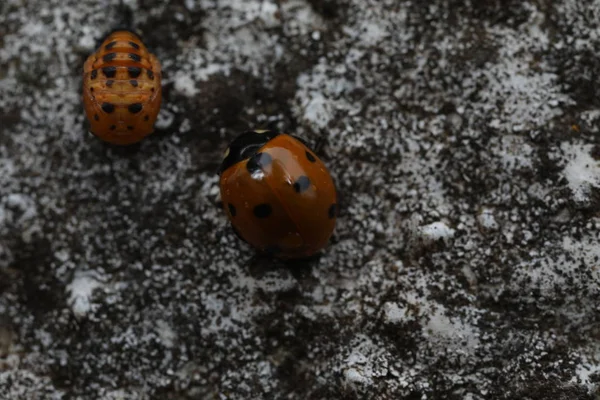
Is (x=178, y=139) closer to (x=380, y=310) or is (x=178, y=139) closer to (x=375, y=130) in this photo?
(x=375, y=130)

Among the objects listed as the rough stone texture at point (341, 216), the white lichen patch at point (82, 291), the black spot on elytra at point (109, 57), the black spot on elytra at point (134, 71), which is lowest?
the white lichen patch at point (82, 291)

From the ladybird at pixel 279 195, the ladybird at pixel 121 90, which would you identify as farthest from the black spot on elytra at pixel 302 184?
the ladybird at pixel 121 90

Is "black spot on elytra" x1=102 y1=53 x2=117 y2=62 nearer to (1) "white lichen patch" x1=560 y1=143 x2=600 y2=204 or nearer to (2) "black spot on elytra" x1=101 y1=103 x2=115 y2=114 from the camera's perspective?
(2) "black spot on elytra" x1=101 y1=103 x2=115 y2=114

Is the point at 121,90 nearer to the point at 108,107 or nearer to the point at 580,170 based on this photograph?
the point at 108,107

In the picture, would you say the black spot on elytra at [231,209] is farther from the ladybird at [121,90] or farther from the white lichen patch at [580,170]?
the white lichen patch at [580,170]

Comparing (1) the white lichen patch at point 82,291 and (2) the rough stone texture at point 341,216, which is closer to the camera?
(2) the rough stone texture at point 341,216

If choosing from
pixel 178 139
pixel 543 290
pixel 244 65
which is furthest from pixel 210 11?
pixel 543 290

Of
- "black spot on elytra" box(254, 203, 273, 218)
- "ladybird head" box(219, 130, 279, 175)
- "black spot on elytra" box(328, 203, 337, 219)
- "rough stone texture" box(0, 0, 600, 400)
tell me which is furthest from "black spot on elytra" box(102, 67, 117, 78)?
"black spot on elytra" box(328, 203, 337, 219)

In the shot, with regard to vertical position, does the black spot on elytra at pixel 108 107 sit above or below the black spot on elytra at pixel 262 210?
above
